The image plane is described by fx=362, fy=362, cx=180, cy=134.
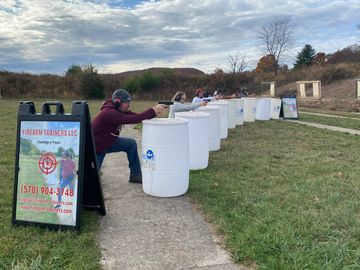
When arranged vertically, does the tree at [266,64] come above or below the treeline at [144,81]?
above

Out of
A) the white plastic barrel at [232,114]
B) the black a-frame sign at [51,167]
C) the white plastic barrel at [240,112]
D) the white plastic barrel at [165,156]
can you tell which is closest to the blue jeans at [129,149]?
the white plastic barrel at [165,156]

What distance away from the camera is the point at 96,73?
38.0 metres

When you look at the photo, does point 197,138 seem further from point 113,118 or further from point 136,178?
point 113,118

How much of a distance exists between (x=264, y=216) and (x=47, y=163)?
2574 millimetres

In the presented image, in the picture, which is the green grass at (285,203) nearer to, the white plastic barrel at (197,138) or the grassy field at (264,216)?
the grassy field at (264,216)

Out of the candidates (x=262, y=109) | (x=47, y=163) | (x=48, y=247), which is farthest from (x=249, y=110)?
(x=48, y=247)

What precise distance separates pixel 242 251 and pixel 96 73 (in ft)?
120

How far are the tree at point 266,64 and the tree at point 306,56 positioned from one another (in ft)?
13.8

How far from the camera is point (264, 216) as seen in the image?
4332 millimetres

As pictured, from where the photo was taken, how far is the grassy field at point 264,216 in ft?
10.9

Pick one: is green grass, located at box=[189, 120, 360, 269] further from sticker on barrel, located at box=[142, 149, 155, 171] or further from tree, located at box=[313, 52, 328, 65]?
tree, located at box=[313, 52, 328, 65]

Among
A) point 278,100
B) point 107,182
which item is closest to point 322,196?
point 107,182

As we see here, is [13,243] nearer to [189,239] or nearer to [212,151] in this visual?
[189,239]

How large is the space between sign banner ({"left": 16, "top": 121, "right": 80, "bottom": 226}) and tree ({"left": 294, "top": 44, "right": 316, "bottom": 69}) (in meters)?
63.5
